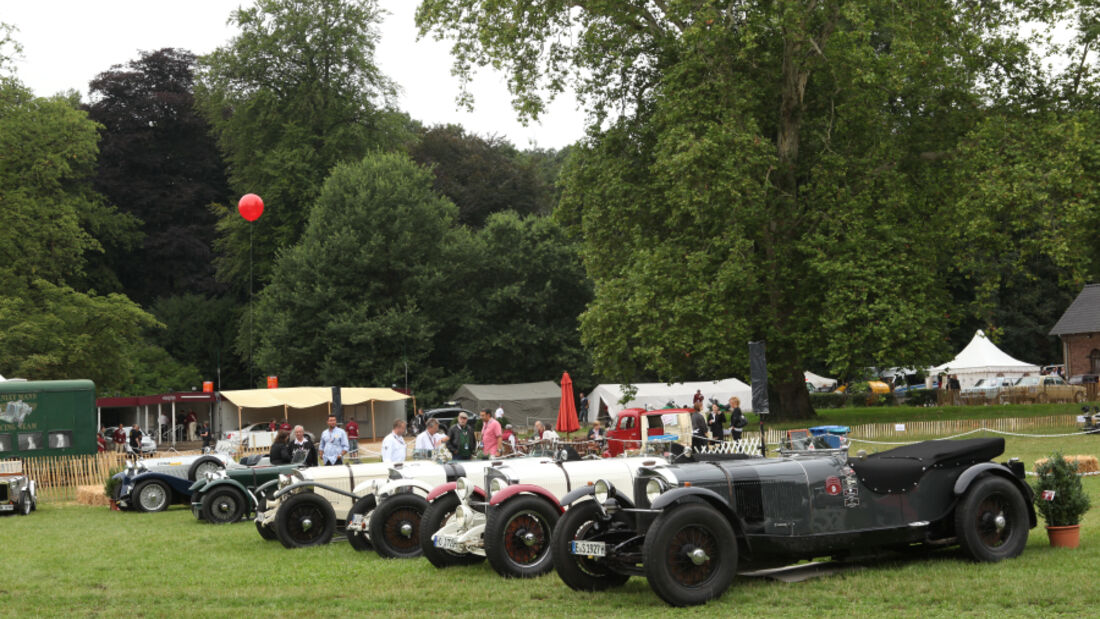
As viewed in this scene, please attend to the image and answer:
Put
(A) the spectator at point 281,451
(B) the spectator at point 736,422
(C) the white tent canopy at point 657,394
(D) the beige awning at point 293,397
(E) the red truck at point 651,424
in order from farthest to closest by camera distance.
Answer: (C) the white tent canopy at point 657,394 < (D) the beige awning at point 293,397 < (E) the red truck at point 651,424 < (B) the spectator at point 736,422 < (A) the spectator at point 281,451

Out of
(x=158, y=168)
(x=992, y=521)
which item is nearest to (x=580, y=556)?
(x=992, y=521)

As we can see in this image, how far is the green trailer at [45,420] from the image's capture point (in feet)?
83.0

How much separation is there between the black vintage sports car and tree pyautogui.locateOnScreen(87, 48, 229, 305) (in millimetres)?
50935

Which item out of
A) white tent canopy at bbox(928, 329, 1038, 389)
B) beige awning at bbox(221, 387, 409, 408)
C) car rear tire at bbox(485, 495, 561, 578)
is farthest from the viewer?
white tent canopy at bbox(928, 329, 1038, 389)

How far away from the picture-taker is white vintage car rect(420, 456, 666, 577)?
962 centimetres

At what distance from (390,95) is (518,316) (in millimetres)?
12739

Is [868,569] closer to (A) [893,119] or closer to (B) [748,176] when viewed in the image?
(B) [748,176]

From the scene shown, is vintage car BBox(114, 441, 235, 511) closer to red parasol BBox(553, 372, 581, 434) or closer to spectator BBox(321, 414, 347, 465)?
spectator BBox(321, 414, 347, 465)

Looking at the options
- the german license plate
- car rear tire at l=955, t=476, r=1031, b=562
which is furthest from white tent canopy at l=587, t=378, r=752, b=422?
car rear tire at l=955, t=476, r=1031, b=562

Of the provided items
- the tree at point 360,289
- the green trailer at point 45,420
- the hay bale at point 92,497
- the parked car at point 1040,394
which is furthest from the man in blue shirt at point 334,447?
the parked car at point 1040,394

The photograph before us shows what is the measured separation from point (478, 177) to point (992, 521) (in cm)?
5128

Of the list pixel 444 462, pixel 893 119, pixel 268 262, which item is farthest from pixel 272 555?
pixel 268 262

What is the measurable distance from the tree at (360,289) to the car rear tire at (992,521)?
3668 centimetres

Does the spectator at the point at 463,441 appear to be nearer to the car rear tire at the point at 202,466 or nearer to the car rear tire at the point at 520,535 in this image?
the car rear tire at the point at 202,466
